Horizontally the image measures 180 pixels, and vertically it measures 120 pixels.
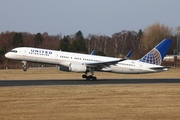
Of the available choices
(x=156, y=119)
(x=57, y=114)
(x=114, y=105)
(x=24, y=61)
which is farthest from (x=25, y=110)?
(x=24, y=61)

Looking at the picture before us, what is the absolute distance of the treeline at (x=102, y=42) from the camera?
99375 millimetres

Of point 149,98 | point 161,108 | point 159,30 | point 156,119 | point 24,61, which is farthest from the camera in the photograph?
point 159,30

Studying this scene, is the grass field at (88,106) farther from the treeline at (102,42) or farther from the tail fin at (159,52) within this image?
the treeline at (102,42)

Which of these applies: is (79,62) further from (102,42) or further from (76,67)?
(102,42)

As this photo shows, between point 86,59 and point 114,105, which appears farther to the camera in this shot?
point 86,59

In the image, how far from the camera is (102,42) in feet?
506

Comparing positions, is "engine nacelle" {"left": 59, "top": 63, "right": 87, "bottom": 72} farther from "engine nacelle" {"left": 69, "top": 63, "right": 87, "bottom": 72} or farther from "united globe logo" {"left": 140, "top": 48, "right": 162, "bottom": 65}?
"united globe logo" {"left": 140, "top": 48, "right": 162, "bottom": 65}

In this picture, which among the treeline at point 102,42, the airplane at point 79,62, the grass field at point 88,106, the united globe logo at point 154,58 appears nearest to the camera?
the grass field at point 88,106

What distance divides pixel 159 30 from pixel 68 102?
4067 inches

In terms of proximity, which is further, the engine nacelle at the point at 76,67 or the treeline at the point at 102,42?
the treeline at the point at 102,42

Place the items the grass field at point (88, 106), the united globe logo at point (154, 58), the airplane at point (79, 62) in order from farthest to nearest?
the united globe logo at point (154, 58) < the airplane at point (79, 62) < the grass field at point (88, 106)

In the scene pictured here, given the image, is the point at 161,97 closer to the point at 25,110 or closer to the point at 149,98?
the point at 149,98

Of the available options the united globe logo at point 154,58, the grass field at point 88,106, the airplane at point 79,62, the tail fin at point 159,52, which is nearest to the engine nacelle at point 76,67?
the airplane at point 79,62

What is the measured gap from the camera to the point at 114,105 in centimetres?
1892
